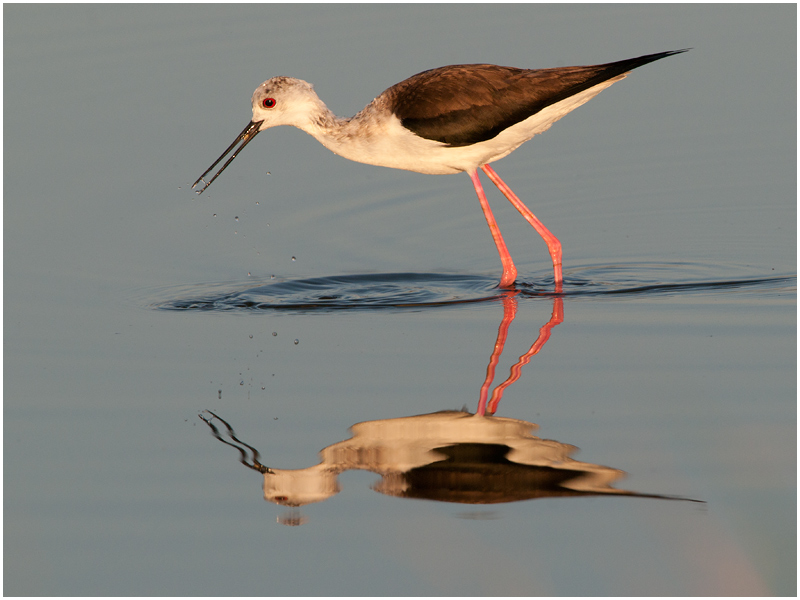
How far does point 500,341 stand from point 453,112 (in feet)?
6.19

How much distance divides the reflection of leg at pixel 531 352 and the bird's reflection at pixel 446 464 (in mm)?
64

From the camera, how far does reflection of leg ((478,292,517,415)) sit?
5.50 metres

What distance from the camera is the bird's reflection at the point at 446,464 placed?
446 centimetres

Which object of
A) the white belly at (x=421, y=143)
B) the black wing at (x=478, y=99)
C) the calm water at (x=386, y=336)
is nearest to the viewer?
the calm water at (x=386, y=336)

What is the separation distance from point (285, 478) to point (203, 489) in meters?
0.34

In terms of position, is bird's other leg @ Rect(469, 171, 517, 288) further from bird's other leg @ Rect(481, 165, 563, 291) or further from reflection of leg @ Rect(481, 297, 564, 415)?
reflection of leg @ Rect(481, 297, 564, 415)

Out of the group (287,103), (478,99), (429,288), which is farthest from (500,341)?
(287,103)

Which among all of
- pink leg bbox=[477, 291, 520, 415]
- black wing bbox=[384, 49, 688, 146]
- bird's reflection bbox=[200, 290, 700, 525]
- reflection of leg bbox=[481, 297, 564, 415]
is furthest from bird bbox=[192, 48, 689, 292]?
bird's reflection bbox=[200, 290, 700, 525]

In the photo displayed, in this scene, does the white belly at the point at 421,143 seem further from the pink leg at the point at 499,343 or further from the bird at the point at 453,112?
the pink leg at the point at 499,343

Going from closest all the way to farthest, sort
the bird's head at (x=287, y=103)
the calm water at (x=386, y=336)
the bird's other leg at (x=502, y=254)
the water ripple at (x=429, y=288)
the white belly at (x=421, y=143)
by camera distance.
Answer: the calm water at (x=386, y=336) < the water ripple at (x=429, y=288) < the white belly at (x=421, y=143) < the bird's other leg at (x=502, y=254) < the bird's head at (x=287, y=103)

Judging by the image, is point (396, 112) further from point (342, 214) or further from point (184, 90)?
point (184, 90)

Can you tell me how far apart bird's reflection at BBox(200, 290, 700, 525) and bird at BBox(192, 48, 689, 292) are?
8.91ft

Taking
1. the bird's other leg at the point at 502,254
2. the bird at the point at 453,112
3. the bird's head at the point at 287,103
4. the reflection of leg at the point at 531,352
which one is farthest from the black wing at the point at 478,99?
the reflection of leg at the point at 531,352

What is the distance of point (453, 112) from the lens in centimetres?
748
